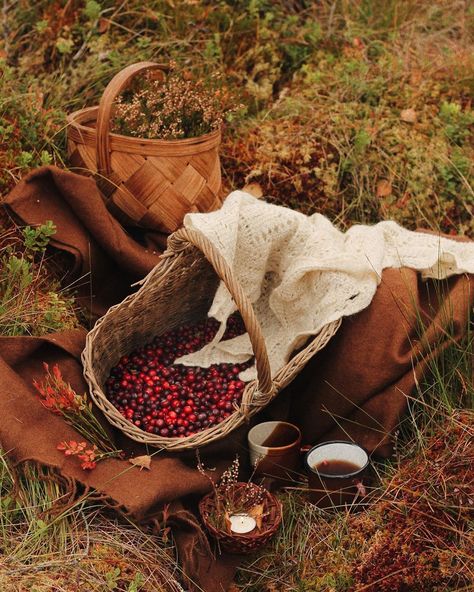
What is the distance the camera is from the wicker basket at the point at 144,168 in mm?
3375

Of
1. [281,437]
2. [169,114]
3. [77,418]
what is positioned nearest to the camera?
[77,418]

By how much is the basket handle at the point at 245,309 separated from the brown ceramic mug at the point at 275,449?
25 centimetres

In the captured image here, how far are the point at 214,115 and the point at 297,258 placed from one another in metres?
0.84

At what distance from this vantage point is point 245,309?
103 inches

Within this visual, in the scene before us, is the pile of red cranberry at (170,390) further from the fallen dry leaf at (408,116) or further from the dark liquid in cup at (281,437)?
the fallen dry leaf at (408,116)

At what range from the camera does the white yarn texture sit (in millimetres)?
3002

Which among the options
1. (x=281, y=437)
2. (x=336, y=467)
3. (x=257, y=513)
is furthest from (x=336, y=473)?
(x=257, y=513)

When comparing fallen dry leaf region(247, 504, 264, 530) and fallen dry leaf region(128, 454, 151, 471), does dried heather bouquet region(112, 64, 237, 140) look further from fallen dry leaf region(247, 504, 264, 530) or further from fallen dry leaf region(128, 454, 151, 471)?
fallen dry leaf region(247, 504, 264, 530)

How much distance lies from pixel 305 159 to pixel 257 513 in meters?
2.05

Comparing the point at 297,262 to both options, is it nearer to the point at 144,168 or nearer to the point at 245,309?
the point at 245,309

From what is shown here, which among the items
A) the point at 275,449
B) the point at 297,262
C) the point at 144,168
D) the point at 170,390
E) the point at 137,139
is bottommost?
the point at 275,449

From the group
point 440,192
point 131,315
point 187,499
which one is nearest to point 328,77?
point 440,192

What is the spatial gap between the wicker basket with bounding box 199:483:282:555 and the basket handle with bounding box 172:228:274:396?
363 millimetres

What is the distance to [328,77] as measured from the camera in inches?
183
